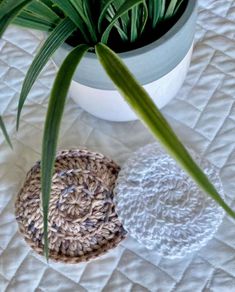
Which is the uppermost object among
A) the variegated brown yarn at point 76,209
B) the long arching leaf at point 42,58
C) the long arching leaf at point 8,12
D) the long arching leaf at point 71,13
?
the long arching leaf at point 8,12

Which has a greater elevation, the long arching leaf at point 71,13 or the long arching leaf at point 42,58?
the long arching leaf at point 71,13

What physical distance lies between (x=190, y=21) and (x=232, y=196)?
19 centimetres

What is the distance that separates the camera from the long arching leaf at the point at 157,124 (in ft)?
1.21

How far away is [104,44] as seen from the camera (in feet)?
1.57

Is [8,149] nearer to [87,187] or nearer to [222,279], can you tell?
[87,187]

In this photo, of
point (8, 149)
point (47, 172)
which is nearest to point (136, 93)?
point (47, 172)

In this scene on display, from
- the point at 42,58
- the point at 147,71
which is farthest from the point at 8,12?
A: the point at 147,71

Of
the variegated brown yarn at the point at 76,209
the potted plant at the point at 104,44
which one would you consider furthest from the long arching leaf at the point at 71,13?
the variegated brown yarn at the point at 76,209

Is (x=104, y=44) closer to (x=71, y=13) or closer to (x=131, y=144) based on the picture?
(x=71, y=13)

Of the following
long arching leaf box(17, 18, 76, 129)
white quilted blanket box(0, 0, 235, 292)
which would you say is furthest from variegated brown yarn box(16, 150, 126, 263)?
long arching leaf box(17, 18, 76, 129)

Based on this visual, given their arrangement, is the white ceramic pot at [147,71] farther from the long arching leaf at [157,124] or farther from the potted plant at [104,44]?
the long arching leaf at [157,124]

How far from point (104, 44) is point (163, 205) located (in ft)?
0.65

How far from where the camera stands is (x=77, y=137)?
0.66 meters

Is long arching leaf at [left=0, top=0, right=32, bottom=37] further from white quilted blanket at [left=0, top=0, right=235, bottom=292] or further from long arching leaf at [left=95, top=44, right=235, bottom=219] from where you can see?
white quilted blanket at [left=0, top=0, right=235, bottom=292]
